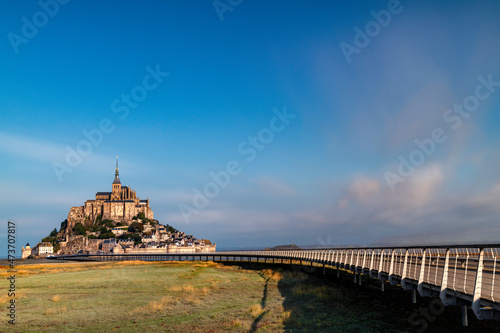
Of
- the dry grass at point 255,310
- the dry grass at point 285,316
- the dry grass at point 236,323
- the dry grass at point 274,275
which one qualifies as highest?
the dry grass at point 236,323

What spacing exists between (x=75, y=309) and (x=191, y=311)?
6702 mm

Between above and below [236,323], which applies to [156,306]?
below

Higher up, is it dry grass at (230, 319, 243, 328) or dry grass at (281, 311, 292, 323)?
dry grass at (230, 319, 243, 328)

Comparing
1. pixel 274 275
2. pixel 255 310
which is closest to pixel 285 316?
pixel 255 310

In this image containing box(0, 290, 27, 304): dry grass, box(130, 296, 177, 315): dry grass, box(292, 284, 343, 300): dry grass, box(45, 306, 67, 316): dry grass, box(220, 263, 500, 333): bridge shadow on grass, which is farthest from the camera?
box(292, 284, 343, 300): dry grass

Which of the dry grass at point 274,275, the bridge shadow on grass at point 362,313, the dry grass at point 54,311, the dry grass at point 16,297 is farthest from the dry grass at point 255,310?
the dry grass at point 274,275

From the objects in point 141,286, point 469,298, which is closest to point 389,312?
point 469,298

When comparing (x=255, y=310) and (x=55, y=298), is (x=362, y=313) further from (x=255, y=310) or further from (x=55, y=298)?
(x=55, y=298)

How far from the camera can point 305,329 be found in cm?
1827

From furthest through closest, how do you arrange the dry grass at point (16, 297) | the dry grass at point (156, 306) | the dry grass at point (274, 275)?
the dry grass at point (274, 275) < the dry grass at point (16, 297) < the dry grass at point (156, 306)

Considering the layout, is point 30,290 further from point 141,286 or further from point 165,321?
point 165,321

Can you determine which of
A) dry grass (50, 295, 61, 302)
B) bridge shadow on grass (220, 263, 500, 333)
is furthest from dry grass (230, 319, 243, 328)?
dry grass (50, 295, 61, 302)

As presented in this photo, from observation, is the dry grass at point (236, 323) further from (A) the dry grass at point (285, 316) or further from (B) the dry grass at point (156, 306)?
(B) the dry grass at point (156, 306)

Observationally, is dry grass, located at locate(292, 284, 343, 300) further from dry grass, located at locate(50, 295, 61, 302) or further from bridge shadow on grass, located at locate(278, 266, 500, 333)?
dry grass, located at locate(50, 295, 61, 302)
